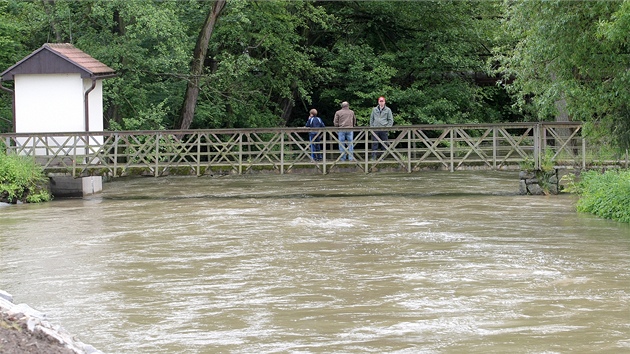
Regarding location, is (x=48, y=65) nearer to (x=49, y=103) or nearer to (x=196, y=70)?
(x=49, y=103)

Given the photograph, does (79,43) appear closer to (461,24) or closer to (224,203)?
(224,203)

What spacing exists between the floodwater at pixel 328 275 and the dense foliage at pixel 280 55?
795 cm

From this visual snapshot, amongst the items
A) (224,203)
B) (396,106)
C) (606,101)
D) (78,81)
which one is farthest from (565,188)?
(396,106)

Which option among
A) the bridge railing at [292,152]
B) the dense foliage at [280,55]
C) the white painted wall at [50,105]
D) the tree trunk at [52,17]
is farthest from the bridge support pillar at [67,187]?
the tree trunk at [52,17]

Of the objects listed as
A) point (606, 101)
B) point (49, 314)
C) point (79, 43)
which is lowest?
point (49, 314)

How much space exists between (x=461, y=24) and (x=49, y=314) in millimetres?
27903

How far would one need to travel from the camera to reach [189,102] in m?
31.2

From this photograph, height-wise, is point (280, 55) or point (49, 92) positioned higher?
point (280, 55)

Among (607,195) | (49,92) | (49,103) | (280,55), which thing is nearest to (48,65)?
(49,92)

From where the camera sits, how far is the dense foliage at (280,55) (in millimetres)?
29406

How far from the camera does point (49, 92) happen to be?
24.7 metres

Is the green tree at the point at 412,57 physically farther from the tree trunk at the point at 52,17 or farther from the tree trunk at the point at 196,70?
the tree trunk at the point at 52,17

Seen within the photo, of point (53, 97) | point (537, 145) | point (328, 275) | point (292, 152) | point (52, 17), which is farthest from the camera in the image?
point (52, 17)

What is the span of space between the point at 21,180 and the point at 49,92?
9.53 ft
